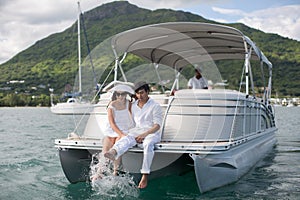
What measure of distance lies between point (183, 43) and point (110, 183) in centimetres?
465

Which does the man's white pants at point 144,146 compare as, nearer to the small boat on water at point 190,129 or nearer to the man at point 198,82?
the small boat on water at point 190,129

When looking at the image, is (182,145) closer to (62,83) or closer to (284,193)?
(284,193)

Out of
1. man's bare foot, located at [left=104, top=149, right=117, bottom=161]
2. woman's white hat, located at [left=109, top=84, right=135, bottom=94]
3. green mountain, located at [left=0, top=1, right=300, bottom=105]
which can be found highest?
green mountain, located at [left=0, top=1, right=300, bottom=105]

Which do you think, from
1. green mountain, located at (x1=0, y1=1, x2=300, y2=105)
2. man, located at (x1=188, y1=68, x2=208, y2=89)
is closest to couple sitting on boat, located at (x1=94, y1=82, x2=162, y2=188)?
man, located at (x1=188, y1=68, x2=208, y2=89)

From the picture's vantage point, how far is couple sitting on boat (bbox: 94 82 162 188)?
7055mm

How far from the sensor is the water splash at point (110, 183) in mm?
7293

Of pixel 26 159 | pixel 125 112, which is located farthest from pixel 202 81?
pixel 26 159

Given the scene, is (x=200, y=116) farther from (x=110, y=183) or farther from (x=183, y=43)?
(x=183, y=43)

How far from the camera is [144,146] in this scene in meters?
6.99

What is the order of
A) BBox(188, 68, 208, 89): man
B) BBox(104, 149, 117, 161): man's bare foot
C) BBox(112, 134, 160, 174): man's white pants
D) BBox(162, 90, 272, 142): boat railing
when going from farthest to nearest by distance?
BBox(188, 68, 208, 89): man < BBox(162, 90, 272, 142): boat railing < BBox(112, 134, 160, 174): man's white pants < BBox(104, 149, 117, 161): man's bare foot

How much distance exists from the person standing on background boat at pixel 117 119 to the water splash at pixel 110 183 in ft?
0.18

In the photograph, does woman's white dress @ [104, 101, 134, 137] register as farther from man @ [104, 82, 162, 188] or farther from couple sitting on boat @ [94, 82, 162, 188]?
man @ [104, 82, 162, 188]

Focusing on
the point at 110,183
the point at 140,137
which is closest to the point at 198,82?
the point at 140,137

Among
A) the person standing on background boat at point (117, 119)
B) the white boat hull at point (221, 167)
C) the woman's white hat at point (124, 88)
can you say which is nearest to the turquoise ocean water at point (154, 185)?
the white boat hull at point (221, 167)
